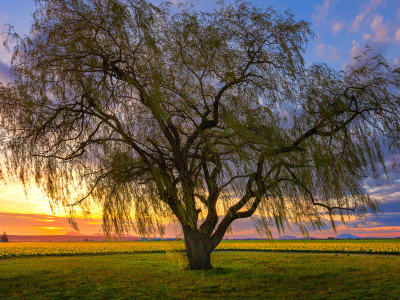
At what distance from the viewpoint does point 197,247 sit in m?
11.1

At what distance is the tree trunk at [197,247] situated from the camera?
35.9 ft

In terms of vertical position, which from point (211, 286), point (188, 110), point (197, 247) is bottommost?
point (211, 286)

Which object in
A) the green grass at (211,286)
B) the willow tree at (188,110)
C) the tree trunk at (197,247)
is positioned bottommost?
the green grass at (211,286)

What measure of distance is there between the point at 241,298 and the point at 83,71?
672cm

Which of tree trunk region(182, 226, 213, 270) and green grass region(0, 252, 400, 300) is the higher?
tree trunk region(182, 226, 213, 270)

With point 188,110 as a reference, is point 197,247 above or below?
below

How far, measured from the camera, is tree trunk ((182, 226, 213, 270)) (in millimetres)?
10930

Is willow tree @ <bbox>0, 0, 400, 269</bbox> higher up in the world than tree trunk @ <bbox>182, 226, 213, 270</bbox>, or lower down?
higher up

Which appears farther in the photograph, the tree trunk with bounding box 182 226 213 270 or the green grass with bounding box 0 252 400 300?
the tree trunk with bounding box 182 226 213 270

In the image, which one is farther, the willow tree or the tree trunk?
the tree trunk

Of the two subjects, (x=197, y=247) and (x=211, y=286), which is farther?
(x=197, y=247)

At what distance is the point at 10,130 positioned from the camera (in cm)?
699

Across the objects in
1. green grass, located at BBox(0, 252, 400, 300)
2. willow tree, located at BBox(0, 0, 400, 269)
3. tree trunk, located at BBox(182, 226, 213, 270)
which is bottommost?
green grass, located at BBox(0, 252, 400, 300)

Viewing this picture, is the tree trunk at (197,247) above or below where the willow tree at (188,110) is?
Result: below
